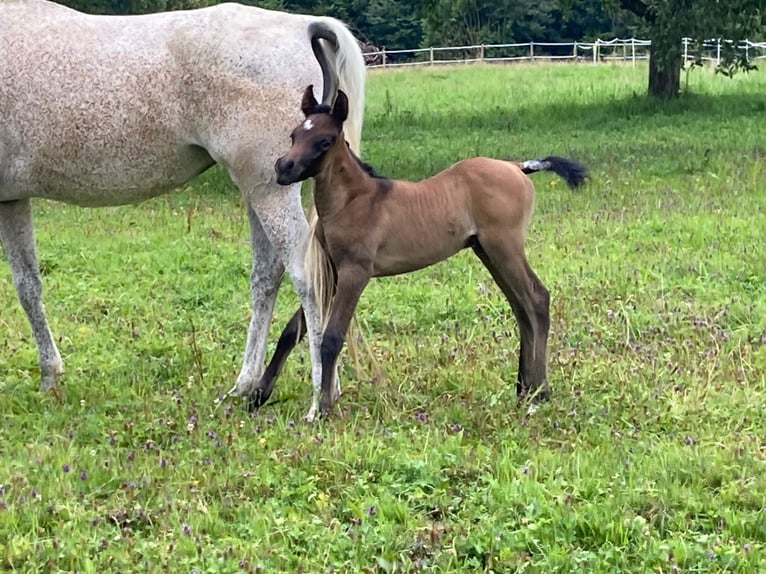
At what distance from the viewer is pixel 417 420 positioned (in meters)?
4.82

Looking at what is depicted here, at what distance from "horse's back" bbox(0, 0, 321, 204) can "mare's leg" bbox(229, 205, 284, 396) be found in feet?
1.78

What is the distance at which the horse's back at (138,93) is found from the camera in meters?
5.17

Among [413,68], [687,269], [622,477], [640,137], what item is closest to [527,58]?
[413,68]

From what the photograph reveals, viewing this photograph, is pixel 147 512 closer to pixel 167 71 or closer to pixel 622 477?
pixel 622 477

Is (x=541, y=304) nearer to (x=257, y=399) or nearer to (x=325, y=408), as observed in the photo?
(x=325, y=408)

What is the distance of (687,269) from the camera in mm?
7371

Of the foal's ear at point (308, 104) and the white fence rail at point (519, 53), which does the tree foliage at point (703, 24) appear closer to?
the foal's ear at point (308, 104)

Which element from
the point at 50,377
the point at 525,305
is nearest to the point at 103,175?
the point at 50,377

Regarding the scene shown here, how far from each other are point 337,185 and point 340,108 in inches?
15.0

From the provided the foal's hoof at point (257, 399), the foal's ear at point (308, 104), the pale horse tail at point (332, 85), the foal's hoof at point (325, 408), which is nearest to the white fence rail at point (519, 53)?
the pale horse tail at point (332, 85)

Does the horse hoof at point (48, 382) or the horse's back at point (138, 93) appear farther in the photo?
the horse hoof at point (48, 382)

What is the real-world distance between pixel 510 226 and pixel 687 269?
114 inches

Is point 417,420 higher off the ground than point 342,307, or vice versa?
point 342,307

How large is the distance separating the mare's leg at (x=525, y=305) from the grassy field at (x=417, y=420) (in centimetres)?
15
